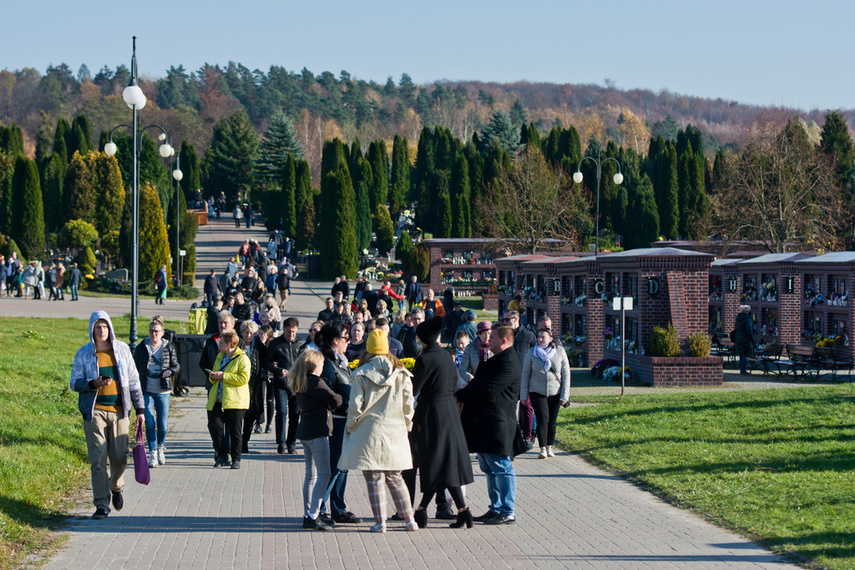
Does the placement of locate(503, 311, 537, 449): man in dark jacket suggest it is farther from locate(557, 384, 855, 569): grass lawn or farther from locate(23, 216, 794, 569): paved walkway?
locate(557, 384, 855, 569): grass lawn

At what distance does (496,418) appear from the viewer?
7.98 meters

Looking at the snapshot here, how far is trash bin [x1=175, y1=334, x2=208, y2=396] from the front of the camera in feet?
53.3

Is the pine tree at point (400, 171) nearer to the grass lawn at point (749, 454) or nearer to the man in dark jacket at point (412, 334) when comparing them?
the grass lawn at point (749, 454)

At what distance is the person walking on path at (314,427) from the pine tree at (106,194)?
1935 inches

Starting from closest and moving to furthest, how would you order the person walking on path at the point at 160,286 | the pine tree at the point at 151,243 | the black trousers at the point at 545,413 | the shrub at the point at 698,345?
the black trousers at the point at 545,413, the shrub at the point at 698,345, the person walking on path at the point at 160,286, the pine tree at the point at 151,243

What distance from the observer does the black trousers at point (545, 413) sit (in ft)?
37.2

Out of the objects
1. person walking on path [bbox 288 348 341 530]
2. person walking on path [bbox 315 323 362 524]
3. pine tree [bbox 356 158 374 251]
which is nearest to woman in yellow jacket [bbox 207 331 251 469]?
person walking on path [bbox 315 323 362 524]

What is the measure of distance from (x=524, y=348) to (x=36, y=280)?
96.9ft

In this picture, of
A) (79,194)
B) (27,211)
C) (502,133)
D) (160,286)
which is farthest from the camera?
(502,133)

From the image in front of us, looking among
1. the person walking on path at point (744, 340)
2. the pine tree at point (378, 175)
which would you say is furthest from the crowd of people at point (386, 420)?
the pine tree at point (378, 175)

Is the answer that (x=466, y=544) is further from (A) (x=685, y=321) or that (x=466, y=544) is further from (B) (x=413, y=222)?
(B) (x=413, y=222)

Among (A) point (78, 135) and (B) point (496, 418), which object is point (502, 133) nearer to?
(A) point (78, 135)

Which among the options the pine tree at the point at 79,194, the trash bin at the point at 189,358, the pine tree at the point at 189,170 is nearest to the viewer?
the trash bin at the point at 189,358

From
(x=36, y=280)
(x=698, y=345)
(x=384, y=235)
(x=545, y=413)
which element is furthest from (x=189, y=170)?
(x=545, y=413)
